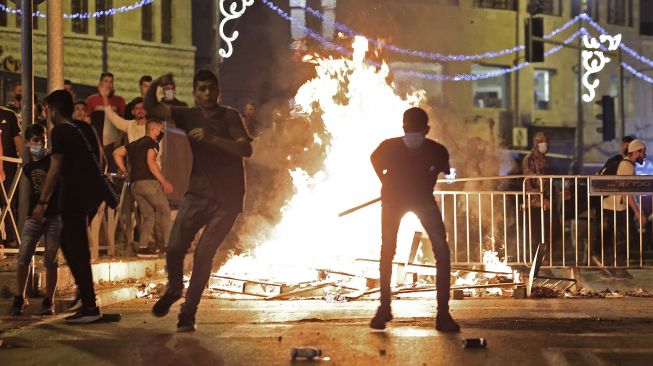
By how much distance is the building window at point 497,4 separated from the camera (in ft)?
139

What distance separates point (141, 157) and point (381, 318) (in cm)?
625

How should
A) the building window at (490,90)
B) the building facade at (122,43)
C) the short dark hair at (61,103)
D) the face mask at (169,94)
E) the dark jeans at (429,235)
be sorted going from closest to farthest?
the dark jeans at (429,235), the short dark hair at (61,103), the face mask at (169,94), the building facade at (122,43), the building window at (490,90)

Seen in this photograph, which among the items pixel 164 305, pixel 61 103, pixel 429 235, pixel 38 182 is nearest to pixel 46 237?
pixel 38 182

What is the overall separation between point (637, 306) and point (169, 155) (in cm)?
754

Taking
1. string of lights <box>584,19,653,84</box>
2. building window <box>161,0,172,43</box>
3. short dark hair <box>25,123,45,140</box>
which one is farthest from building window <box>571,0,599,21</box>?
short dark hair <box>25,123,45,140</box>

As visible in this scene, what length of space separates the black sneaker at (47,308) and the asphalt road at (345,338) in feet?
0.97

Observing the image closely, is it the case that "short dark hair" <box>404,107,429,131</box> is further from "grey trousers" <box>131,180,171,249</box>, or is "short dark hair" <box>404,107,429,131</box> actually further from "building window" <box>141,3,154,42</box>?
"building window" <box>141,3,154,42</box>

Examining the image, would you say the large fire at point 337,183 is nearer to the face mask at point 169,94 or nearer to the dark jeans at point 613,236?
the face mask at point 169,94

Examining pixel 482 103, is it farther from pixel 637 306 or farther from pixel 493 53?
pixel 637 306

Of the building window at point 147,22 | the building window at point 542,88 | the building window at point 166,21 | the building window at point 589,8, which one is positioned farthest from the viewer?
the building window at point 589,8

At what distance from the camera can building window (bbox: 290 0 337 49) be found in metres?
28.8

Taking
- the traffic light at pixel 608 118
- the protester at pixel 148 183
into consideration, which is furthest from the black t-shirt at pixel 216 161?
the traffic light at pixel 608 118

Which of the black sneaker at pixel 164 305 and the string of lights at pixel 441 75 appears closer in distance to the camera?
the black sneaker at pixel 164 305

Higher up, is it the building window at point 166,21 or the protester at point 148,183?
the building window at point 166,21
